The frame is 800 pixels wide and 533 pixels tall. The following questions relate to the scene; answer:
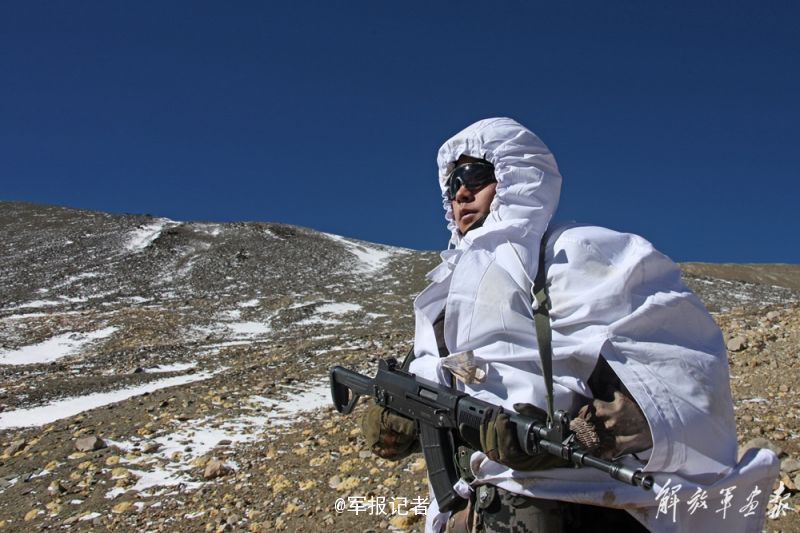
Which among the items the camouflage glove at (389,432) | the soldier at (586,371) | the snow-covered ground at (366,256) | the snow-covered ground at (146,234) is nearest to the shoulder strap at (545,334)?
the soldier at (586,371)

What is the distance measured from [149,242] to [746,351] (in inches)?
2112

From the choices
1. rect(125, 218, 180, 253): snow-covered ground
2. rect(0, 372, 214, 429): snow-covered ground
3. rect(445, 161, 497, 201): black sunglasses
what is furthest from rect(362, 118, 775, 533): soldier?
rect(125, 218, 180, 253): snow-covered ground

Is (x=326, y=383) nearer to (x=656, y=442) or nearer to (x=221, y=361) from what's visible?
(x=221, y=361)

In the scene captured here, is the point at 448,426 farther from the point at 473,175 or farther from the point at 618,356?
the point at 473,175

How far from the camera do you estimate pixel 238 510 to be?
20.2ft

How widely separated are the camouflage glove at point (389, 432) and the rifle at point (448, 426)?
0.26 ft

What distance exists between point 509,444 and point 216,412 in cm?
887

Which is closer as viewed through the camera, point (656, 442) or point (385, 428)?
point (656, 442)

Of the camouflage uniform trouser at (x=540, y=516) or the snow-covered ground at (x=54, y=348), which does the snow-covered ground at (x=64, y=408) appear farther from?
the camouflage uniform trouser at (x=540, y=516)

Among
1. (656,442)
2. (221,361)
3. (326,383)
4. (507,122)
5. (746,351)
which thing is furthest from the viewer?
(221,361)

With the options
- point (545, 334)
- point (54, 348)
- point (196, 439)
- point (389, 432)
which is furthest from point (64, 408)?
point (545, 334)

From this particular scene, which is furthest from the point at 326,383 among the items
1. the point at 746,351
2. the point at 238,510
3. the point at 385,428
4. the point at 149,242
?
the point at 149,242

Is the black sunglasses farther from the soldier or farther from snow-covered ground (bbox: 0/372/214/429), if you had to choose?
snow-covered ground (bbox: 0/372/214/429)

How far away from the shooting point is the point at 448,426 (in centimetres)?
247
